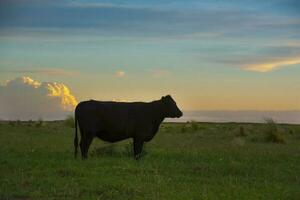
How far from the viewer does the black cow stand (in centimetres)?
1842

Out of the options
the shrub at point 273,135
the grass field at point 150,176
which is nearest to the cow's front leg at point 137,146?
the grass field at point 150,176

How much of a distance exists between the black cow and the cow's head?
729 millimetres

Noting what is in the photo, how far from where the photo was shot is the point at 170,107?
2017cm

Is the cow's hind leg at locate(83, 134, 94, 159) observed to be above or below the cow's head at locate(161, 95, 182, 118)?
below

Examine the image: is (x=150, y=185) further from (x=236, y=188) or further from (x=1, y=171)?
(x=1, y=171)

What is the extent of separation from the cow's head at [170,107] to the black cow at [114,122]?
0.73 m

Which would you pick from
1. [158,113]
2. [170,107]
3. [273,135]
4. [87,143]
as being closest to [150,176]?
[87,143]

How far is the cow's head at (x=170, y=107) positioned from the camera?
20105 millimetres

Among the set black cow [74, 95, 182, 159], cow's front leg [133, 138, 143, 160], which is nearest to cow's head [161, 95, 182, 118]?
black cow [74, 95, 182, 159]

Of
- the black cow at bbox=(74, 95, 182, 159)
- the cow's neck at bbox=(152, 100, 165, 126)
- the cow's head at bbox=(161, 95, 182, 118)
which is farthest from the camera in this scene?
the cow's head at bbox=(161, 95, 182, 118)

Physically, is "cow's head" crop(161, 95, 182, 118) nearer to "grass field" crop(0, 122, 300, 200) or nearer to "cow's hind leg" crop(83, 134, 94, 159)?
"grass field" crop(0, 122, 300, 200)

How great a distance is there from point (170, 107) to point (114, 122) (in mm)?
2455

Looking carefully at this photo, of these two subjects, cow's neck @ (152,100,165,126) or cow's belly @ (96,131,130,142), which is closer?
cow's belly @ (96,131,130,142)

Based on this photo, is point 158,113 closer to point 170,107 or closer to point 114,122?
point 170,107
